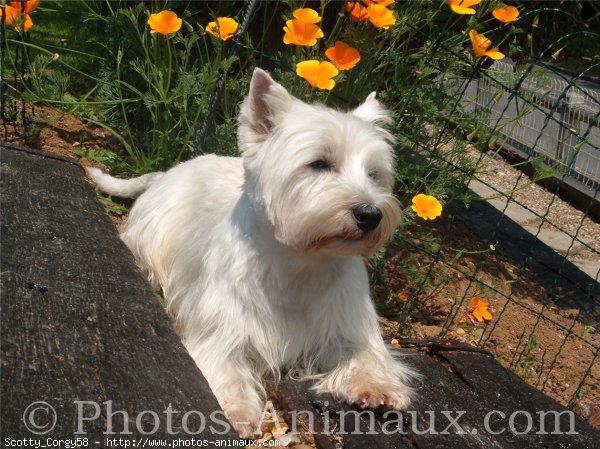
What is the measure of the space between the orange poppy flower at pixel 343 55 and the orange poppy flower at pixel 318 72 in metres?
0.14

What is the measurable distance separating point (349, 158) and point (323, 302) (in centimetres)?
55

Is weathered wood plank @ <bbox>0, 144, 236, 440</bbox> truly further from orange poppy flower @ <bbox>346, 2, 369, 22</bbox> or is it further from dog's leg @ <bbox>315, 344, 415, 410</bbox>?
orange poppy flower @ <bbox>346, 2, 369, 22</bbox>

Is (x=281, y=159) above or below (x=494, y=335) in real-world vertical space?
above

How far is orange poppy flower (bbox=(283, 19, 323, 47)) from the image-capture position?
3.52 meters

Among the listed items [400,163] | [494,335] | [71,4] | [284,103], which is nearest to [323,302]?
[284,103]

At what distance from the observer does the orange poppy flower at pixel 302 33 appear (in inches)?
138

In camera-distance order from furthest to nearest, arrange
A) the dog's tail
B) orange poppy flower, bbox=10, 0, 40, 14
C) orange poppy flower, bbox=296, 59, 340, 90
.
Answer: the dog's tail
orange poppy flower, bbox=10, 0, 40, 14
orange poppy flower, bbox=296, 59, 340, 90

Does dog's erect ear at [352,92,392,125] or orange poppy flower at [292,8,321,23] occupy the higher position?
orange poppy flower at [292,8,321,23]

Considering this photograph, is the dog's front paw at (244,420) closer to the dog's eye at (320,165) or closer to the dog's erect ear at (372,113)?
the dog's eye at (320,165)

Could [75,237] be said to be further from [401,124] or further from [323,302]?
[401,124]

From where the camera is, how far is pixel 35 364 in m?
2.10

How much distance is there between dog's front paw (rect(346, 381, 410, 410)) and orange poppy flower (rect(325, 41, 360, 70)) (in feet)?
5.07

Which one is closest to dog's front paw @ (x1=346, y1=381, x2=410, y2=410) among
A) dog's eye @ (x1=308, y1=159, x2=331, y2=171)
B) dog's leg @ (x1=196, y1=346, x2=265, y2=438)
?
Result: dog's leg @ (x1=196, y1=346, x2=265, y2=438)

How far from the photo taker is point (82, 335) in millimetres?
2334
